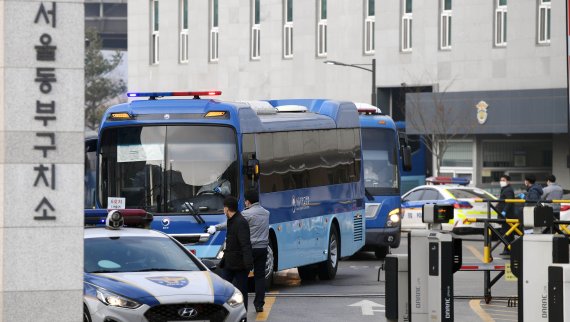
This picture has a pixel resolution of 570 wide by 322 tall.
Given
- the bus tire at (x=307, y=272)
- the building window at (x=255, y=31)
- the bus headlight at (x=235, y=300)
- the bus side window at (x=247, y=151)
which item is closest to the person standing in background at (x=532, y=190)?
the bus tire at (x=307, y=272)

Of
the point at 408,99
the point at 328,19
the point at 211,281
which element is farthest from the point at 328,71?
the point at 211,281

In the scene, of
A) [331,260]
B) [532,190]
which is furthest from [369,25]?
[331,260]

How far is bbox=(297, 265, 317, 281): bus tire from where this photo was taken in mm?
27344

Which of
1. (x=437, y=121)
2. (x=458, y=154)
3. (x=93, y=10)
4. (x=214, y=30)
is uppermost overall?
(x=93, y=10)

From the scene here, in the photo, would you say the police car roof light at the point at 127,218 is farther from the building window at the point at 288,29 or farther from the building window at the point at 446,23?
the building window at the point at 288,29

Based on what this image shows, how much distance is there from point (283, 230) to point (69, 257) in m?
11.9

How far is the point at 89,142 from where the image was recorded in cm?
2738

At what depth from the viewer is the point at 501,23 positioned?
63906 mm

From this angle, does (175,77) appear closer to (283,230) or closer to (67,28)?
(283,230)

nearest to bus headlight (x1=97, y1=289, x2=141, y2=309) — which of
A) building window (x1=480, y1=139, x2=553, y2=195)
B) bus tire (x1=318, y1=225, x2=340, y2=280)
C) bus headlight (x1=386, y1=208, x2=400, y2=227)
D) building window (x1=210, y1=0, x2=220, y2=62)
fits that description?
bus tire (x1=318, y1=225, x2=340, y2=280)

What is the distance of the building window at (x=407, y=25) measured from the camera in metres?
67.8

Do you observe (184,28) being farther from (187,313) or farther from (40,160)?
(40,160)

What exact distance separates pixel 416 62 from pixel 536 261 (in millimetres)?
52428

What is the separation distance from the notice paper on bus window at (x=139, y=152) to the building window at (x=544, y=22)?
40789mm
